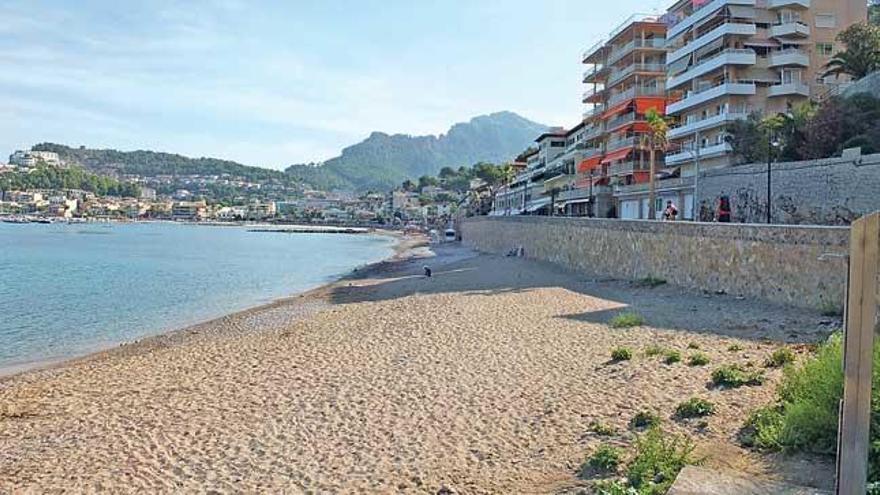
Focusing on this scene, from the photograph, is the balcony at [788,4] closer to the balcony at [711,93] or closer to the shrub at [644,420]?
the balcony at [711,93]

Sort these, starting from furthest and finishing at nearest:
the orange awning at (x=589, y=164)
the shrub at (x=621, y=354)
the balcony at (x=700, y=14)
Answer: the orange awning at (x=589, y=164)
the balcony at (x=700, y=14)
the shrub at (x=621, y=354)

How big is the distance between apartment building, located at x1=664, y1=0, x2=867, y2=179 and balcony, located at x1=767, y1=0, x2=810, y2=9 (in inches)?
2.5

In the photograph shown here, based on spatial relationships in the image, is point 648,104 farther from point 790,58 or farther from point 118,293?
point 118,293

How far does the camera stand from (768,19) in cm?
5284

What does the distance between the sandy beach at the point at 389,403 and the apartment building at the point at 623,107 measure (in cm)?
3977

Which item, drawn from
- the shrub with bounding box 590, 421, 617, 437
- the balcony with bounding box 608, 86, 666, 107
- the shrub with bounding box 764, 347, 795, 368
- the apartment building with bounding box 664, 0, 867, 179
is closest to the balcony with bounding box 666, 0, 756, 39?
the apartment building with bounding box 664, 0, 867, 179

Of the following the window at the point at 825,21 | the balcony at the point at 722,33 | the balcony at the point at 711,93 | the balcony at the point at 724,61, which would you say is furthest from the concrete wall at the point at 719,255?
the window at the point at 825,21

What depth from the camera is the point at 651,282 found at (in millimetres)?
25938

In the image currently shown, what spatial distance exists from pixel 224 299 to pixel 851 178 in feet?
87.3

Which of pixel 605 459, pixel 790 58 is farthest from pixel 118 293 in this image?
pixel 790 58

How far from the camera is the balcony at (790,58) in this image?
166ft

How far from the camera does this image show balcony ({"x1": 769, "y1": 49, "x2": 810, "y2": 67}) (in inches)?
1997

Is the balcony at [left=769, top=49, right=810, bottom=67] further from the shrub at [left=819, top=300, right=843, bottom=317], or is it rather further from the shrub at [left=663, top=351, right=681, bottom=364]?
the shrub at [left=663, top=351, right=681, bottom=364]

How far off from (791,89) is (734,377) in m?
46.1
